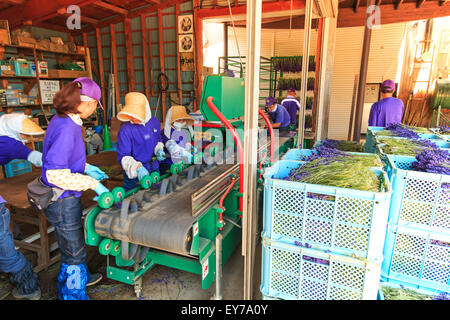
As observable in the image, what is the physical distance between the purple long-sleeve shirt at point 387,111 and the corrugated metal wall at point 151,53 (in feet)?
19.2

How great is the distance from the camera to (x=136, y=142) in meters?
2.78

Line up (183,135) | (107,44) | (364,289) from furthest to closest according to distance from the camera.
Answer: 1. (107,44)
2. (183,135)
3. (364,289)

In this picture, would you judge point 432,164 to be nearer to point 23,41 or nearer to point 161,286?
point 161,286

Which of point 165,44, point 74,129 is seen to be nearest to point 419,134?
point 74,129

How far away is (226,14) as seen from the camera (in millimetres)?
7598

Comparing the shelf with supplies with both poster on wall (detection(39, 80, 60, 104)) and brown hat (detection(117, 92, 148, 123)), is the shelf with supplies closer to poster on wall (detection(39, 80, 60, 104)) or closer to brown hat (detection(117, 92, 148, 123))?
poster on wall (detection(39, 80, 60, 104))

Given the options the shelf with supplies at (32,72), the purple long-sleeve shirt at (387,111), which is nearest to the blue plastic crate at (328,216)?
the purple long-sleeve shirt at (387,111)

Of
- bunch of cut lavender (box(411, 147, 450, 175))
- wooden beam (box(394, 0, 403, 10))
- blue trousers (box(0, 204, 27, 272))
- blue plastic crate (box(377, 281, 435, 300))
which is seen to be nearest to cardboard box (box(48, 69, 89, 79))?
blue trousers (box(0, 204, 27, 272))

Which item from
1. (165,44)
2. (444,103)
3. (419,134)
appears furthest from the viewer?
(165,44)

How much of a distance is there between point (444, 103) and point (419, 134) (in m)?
5.92

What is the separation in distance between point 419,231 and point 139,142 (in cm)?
231

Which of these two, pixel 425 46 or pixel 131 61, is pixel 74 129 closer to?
pixel 131 61

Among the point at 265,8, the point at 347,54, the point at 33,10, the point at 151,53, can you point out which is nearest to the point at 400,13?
the point at 347,54

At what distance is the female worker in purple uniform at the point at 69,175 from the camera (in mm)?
1822
